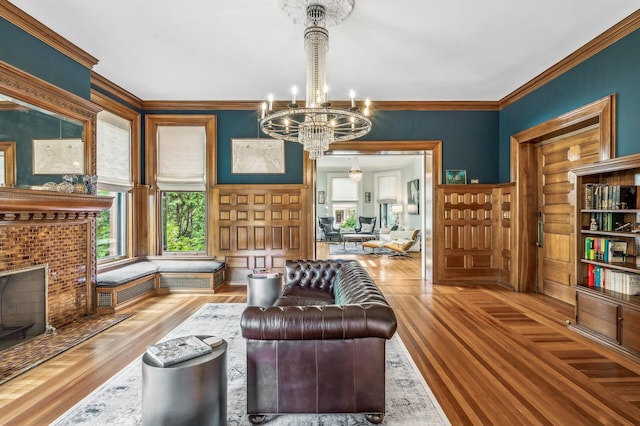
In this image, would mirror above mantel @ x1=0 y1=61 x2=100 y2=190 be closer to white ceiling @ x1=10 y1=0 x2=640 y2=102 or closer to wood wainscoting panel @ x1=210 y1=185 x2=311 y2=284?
white ceiling @ x1=10 y1=0 x2=640 y2=102

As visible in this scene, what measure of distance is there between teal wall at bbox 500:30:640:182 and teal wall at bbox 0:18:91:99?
20.7 feet

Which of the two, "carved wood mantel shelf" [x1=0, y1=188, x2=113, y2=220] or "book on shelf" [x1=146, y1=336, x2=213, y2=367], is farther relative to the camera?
"carved wood mantel shelf" [x1=0, y1=188, x2=113, y2=220]

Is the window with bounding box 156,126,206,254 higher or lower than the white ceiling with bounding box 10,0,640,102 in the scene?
lower

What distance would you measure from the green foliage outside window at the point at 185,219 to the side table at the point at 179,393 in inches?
176

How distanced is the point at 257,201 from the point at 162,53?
2.73m

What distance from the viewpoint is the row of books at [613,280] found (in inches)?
130

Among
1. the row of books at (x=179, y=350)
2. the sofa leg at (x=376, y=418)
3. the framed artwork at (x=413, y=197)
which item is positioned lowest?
the sofa leg at (x=376, y=418)

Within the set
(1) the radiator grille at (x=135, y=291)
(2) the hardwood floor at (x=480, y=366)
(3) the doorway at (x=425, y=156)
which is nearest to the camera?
(2) the hardwood floor at (x=480, y=366)

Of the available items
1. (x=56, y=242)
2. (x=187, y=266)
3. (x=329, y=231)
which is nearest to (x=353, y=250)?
(x=329, y=231)

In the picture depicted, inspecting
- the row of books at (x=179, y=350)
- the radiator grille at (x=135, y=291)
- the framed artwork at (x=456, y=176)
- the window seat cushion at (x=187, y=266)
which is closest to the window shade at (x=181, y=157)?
the window seat cushion at (x=187, y=266)

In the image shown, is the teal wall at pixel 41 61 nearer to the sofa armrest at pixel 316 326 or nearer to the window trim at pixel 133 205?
the window trim at pixel 133 205

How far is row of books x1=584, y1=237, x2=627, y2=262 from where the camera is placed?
3434 millimetres

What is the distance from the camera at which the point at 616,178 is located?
359cm

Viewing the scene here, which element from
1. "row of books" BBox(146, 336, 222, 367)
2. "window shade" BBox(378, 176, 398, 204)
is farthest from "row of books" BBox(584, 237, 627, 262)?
"window shade" BBox(378, 176, 398, 204)
